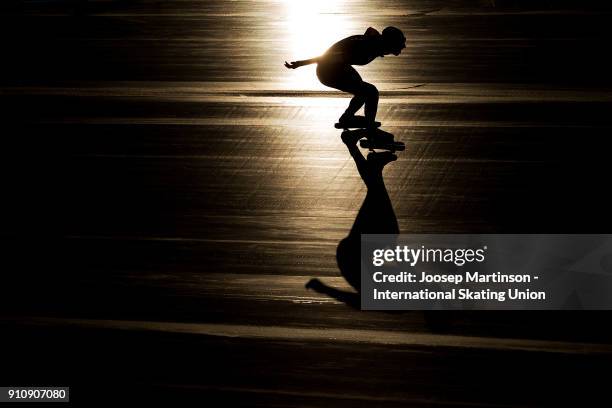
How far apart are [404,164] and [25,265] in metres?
3.41

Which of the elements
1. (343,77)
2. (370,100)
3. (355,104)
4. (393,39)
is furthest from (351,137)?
(393,39)

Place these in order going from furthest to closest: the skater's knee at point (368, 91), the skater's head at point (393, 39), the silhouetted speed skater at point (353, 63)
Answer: the skater's knee at point (368, 91), the silhouetted speed skater at point (353, 63), the skater's head at point (393, 39)

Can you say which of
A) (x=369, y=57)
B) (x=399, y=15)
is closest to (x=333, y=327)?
(x=369, y=57)

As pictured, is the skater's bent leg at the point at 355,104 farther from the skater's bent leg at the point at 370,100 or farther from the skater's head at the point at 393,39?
the skater's head at the point at 393,39

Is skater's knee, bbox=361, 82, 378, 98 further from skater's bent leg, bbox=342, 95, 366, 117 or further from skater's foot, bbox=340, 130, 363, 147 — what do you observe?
skater's foot, bbox=340, 130, 363, 147

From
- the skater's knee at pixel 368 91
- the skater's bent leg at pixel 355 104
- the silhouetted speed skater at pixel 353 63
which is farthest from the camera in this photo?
the skater's bent leg at pixel 355 104

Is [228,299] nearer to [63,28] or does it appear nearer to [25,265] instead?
[25,265]

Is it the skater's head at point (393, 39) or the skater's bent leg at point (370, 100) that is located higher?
the skater's head at point (393, 39)

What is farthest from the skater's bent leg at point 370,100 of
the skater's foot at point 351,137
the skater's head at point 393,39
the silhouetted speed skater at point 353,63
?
the skater's head at point 393,39

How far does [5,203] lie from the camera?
10031 millimetres

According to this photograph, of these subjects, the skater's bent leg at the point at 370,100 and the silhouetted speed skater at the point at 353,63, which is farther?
the skater's bent leg at the point at 370,100

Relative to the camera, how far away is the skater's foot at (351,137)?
11.0m

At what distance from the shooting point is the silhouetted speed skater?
10.5m

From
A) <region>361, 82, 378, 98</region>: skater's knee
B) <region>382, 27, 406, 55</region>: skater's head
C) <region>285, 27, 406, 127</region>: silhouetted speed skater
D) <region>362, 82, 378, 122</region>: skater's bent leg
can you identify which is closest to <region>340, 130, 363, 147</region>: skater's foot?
<region>285, 27, 406, 127</region>: silhouetted speed skater
